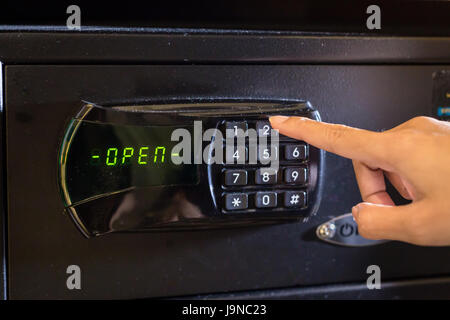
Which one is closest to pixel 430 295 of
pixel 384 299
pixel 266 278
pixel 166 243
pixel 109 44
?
pixel 384 299

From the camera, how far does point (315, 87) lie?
0.47m

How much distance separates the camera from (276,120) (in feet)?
1.41

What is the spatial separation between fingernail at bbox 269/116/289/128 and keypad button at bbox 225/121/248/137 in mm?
25

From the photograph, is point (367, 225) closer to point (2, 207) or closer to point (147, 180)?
point (147, 180)

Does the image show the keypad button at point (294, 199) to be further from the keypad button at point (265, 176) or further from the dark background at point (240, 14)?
the dark background at point (240, 14)

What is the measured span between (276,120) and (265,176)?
5cm

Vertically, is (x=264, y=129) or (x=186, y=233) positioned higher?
(x=264, y=129)

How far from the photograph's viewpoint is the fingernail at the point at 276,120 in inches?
16.8

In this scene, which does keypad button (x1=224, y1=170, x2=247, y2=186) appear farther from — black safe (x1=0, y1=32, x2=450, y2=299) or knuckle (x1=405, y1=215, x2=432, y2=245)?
knuckle (x1=405, y1=215, x2=432, y2=245)

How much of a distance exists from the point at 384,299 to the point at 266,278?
14cm

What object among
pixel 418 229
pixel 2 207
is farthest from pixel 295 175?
pixel 2 207

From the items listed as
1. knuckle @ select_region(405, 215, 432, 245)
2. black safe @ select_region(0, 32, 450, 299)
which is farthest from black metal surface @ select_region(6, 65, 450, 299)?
knuckle @ select_region(405, 215, 432, 245)
